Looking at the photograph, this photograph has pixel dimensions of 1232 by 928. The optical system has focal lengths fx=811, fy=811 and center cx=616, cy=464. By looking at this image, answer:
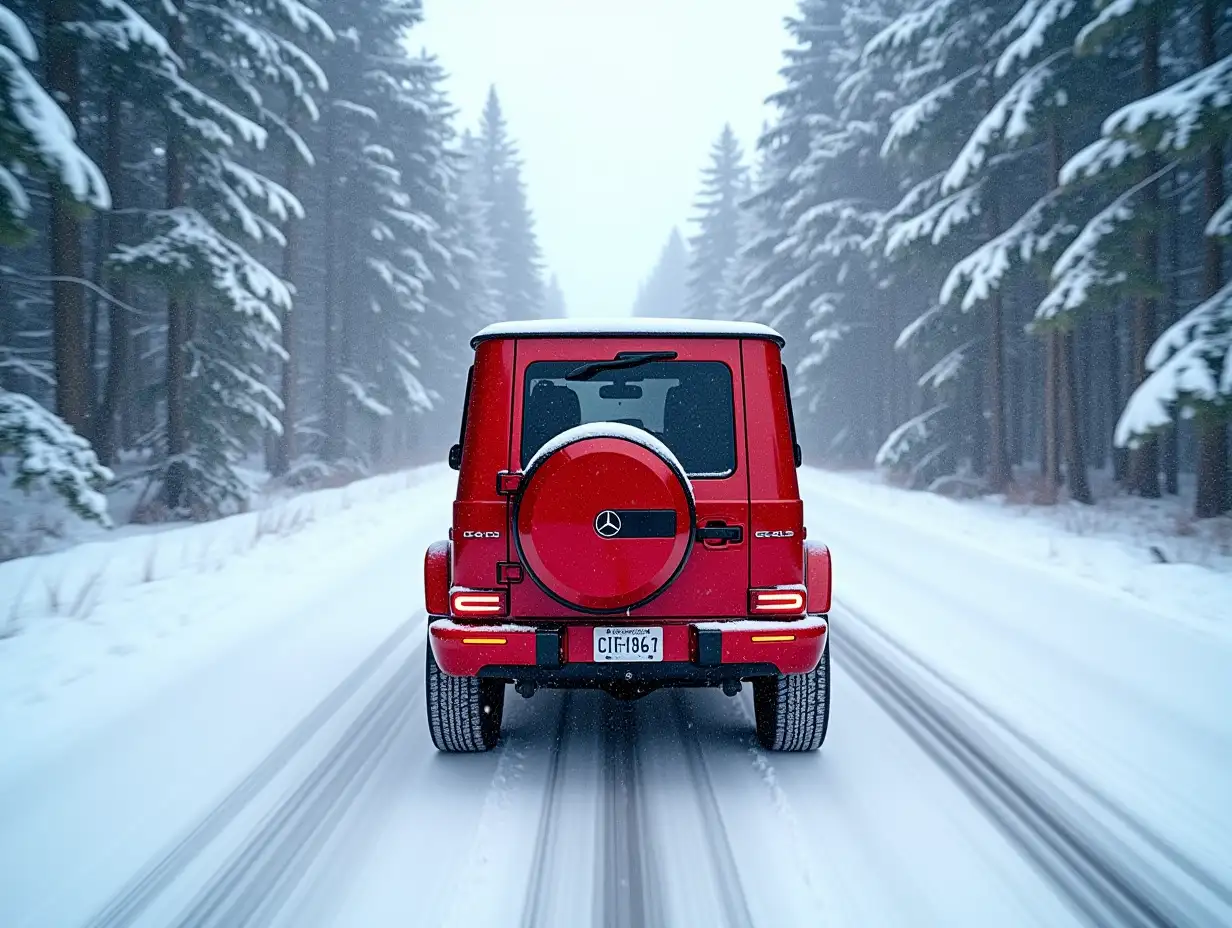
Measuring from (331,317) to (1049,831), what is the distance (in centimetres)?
2354

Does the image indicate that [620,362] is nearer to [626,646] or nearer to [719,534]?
[719,534]

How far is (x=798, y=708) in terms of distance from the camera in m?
4.33

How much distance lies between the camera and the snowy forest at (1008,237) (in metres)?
10.9

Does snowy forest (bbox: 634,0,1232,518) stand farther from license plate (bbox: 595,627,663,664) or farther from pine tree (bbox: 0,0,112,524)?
pine tree (bbox: 0,0,112,524)

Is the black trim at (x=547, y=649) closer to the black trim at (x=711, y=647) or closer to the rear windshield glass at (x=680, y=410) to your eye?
the black trim at (x=711, y=647)

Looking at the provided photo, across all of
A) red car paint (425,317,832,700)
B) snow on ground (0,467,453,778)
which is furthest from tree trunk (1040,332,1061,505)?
red car paint (425,317,832,700)

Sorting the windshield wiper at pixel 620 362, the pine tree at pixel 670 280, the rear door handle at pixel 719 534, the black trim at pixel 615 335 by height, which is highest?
the pine tree at pixel 670 280

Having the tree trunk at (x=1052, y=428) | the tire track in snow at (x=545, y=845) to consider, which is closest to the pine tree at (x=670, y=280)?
the tree trunk at (x=1052, y=428)

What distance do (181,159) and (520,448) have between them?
13.0 metres

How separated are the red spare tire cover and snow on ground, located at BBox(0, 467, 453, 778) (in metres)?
2.88

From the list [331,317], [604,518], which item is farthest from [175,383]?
[604,518]

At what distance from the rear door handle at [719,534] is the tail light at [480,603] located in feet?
3.34

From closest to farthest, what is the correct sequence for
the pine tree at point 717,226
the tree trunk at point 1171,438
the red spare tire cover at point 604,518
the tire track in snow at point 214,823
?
the tire track in snow at point 214,823
the red spare tire cover at point 604,518
the tree trunk at point 1171,438
the pine tree at point 717,226

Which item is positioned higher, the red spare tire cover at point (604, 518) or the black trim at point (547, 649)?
the red spare tire cover at point (604, 518)
